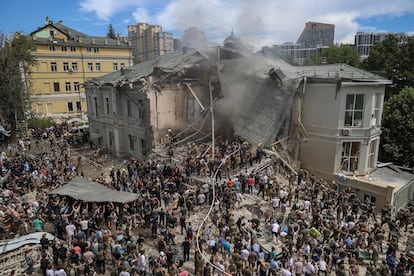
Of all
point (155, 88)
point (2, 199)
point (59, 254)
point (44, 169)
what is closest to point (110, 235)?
point (59, 254)

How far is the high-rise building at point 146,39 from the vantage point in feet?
373

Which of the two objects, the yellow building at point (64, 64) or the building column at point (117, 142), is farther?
the yellow building at point (64, 64)

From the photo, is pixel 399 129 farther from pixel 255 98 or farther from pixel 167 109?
pixel 167 109

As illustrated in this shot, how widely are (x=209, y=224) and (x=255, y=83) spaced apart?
1444 cm

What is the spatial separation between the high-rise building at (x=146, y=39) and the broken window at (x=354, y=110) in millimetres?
85279

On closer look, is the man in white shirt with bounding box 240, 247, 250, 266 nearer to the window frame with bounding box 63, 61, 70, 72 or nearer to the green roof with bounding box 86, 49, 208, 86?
the green roof with bounding box 86, 49, 208, 86

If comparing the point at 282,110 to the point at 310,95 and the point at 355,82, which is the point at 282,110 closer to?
the point at 310,95

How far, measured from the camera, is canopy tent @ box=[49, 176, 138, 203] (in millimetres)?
16672

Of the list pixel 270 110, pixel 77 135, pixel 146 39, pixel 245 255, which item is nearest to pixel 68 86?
pixel 77 135

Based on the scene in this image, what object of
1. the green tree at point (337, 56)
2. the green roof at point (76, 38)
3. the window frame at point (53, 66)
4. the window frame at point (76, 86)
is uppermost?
the green roof at point (76, 38)

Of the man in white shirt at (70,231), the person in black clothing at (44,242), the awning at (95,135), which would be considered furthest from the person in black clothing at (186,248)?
the awning at (95,135)

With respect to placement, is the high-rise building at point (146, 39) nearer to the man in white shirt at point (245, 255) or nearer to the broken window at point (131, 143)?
the broken window at point (131, 143)

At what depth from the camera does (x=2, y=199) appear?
62.5 ft

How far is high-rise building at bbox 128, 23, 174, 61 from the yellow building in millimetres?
46044
